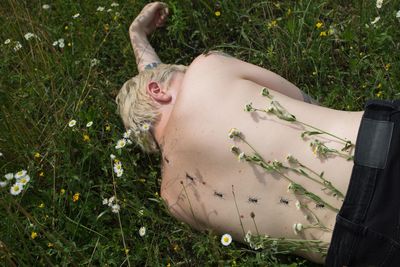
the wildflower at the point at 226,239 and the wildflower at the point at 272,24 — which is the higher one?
the wildflower at the point at 272,24

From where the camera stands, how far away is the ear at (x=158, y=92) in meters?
2.78

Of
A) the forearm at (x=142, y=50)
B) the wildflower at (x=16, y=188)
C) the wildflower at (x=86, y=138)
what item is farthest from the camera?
the forearm at (x=142, y=50)

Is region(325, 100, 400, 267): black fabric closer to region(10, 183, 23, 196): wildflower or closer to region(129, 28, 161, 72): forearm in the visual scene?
region(10, 183, 23, 196): wildflower

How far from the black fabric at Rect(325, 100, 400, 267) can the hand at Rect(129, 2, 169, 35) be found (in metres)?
1.96

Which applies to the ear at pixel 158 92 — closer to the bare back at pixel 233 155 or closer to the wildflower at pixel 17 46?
the bare back at pixel 233 155

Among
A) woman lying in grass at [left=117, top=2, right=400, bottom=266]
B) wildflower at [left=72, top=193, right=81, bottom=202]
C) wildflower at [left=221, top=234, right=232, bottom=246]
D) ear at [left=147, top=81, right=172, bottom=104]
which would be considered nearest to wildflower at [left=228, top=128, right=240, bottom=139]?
woman lying in grass at [left=117, top=2, right=400, bottom=266]

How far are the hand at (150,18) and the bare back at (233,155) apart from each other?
1.13 metres

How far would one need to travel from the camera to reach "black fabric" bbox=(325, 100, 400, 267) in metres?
2.03

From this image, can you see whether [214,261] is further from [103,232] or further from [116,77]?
[116,77]

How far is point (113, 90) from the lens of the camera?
3.67 m

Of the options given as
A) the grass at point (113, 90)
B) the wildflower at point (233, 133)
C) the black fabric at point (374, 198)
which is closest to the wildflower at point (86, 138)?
the grass at point (113, 90)

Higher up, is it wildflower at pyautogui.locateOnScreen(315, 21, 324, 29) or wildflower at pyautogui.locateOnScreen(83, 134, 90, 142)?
wildflower at pyautogui.locateOnScreen(315, 21, 324, 29)

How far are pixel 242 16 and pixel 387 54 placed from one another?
987 millimetres

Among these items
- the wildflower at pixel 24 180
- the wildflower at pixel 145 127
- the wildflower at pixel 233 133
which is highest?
the wildflower at pixel 233 133
